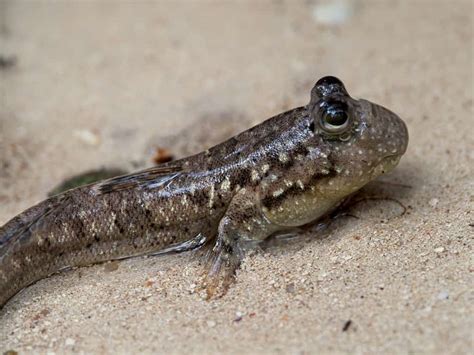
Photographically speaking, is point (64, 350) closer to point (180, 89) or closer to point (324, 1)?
point (180, 89)

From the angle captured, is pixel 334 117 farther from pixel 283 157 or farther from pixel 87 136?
pixel 87 136

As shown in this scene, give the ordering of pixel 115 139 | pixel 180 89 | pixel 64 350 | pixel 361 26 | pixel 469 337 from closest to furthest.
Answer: pixel 469 337 → pixel 64 350 → pixel 115 139 → pixel 180 89 → pixel 361 26

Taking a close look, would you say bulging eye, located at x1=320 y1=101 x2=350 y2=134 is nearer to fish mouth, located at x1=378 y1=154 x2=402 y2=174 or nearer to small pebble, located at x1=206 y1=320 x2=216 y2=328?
fish mouth, located at x1=378 y1=154 x2=402 y2=174

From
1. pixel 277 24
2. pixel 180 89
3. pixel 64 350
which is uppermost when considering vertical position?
pixel 277 24

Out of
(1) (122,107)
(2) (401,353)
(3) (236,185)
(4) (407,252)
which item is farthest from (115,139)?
(2) (401,353)

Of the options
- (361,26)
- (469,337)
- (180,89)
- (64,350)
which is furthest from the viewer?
(361,26)

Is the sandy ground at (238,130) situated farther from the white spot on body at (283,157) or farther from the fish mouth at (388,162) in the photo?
the white spot on body at (283,157)

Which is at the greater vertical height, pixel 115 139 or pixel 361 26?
pixel 361 26

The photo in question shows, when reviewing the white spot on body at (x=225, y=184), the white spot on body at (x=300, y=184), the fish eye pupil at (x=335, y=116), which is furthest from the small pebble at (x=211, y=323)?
the fish eye pupil at (x=335, y=116)

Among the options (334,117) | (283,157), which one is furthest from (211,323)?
(334,117)
